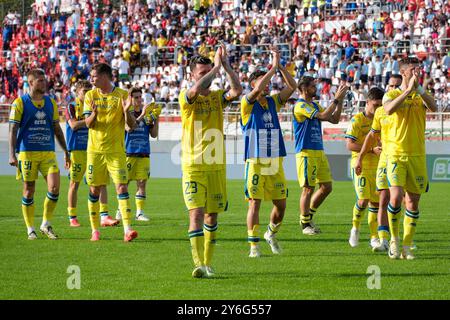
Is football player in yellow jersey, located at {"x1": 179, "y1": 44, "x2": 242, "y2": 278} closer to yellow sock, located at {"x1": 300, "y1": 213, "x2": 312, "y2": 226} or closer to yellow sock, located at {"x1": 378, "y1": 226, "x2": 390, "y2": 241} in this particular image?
yellow sock, located at {"x1": 378, "y1": 226, "x2": 390, "y2": 241}

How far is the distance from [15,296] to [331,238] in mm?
6125

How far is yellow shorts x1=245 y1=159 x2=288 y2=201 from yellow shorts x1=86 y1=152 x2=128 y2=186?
2255mm

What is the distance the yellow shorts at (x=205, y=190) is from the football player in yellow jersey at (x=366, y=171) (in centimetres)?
316

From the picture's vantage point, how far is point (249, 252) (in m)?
11.7

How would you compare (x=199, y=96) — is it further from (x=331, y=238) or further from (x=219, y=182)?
(x=331, y=238)

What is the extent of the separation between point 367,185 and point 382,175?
42.0 inches

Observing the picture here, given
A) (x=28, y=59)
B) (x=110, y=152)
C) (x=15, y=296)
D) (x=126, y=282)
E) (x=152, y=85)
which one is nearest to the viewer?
(x=15, y=296)

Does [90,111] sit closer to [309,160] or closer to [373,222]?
[309,160]

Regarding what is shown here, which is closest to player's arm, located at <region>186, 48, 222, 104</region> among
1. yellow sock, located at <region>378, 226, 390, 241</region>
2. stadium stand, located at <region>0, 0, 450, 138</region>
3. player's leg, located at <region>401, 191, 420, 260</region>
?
player's leg, located at <region>401, 191, 420, 260</region>

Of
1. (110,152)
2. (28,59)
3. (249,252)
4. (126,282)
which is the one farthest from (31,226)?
(28,59)

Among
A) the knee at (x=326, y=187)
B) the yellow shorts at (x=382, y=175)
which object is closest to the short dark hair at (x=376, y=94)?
the yellow shorts at (x=382, y=175)

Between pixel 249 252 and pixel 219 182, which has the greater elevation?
pixel 219 182

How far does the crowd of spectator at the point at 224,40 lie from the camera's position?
110ft

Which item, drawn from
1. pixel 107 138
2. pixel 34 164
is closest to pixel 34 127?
pixel 34 164
